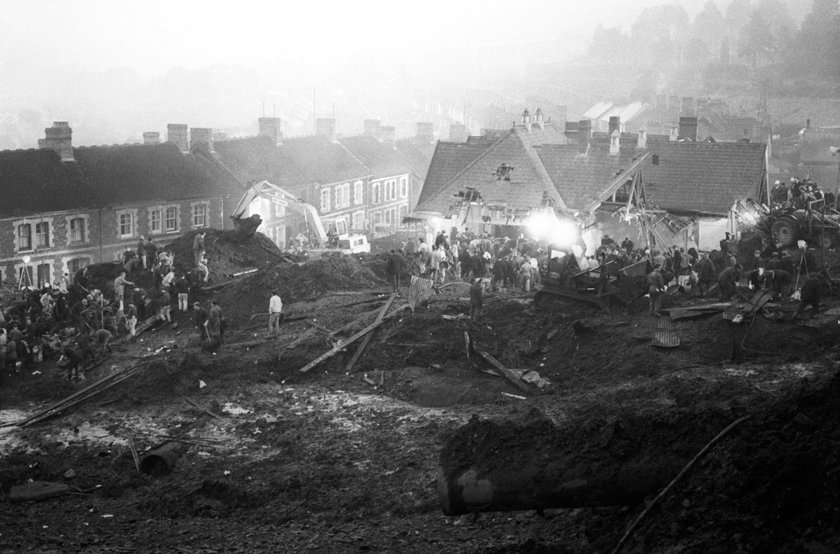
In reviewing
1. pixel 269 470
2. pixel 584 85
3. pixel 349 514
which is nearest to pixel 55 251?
pixel 269 470

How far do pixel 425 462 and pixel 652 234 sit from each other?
25113 millimetres

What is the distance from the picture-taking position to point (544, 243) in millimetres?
36969

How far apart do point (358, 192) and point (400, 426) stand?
149 feet

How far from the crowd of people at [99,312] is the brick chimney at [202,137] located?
76.6ft

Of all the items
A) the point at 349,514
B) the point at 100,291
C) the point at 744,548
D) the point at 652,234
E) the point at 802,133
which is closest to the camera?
the point at 744,548


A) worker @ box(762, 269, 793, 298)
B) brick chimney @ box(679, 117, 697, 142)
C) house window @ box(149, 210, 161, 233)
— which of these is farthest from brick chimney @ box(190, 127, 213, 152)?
worker @ box(762, 269, 793, 298)

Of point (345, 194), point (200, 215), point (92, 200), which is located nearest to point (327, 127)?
point (345, 194)

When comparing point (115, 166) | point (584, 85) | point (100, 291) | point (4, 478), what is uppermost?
point (584, 85)

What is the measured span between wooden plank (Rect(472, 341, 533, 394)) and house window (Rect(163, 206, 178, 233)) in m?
31.2

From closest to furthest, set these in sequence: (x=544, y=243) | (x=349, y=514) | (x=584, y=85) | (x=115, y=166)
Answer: (x=349, y=514) < (x=544, y=243) < (x=115, y=166) < (x=584, y=85)

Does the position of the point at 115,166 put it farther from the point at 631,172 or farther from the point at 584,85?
the point at 584,85

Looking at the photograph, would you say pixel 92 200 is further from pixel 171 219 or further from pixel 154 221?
pixel 171 219

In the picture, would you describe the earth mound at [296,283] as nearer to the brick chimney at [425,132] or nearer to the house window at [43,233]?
the house window at [43,233]

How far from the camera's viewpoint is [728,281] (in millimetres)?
25328
